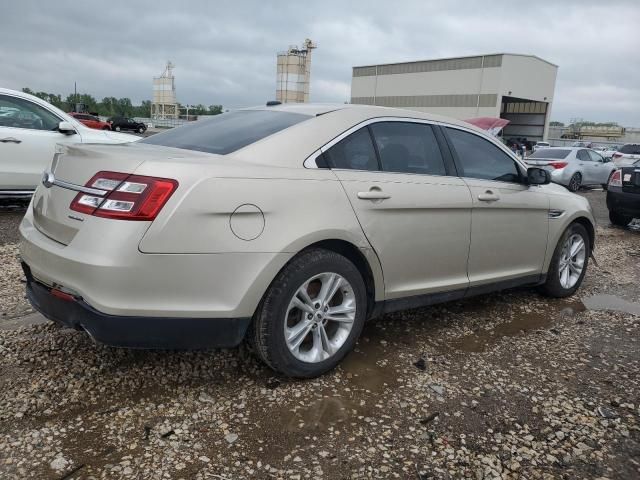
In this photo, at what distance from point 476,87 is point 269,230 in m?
59.3

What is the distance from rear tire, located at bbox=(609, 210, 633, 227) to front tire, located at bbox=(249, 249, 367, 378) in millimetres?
7957

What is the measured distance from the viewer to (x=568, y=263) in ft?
16.1

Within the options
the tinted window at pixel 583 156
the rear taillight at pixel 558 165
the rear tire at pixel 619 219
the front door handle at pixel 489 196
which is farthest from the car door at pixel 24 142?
the tinted window at pixel 583 156

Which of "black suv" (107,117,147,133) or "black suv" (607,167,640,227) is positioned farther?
"black suv" (107,117,147,133)

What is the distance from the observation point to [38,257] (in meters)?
2.70

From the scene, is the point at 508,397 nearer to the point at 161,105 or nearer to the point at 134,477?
the point at 134,477

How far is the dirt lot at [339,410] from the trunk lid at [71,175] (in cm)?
84

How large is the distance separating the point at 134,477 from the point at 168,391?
2.29ft

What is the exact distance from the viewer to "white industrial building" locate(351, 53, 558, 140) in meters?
55.6

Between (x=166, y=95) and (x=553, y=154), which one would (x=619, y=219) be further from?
(x=166, y=95)

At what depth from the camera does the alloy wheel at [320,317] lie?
2.85m

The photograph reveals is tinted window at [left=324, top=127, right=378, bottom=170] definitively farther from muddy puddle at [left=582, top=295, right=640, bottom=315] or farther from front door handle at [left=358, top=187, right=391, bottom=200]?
muddy puddle at [left=582, top=295, right=640, bottom=315]

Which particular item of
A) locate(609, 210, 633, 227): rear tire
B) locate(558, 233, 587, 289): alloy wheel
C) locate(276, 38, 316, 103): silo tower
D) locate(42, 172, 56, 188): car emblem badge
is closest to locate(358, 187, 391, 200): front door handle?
locate(42, 172, 56, 188): car emblem badge

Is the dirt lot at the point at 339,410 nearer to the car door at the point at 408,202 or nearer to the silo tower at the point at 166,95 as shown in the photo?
the car door at the point at 408,202
